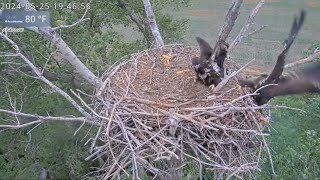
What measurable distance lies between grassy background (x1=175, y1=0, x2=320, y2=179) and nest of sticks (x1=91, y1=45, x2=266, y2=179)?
1.04 meters

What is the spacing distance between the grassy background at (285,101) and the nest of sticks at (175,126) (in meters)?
1.04

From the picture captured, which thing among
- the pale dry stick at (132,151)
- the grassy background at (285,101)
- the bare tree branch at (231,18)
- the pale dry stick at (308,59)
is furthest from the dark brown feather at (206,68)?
the pale dry stick at (132,151)

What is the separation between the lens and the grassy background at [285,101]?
775cm

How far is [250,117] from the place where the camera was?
4.88 m

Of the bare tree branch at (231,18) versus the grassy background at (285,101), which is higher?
the bare tree branch at (231,18)

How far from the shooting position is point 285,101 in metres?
10.9

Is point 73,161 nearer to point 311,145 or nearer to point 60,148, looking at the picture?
point 60,148

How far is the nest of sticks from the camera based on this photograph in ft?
14.9

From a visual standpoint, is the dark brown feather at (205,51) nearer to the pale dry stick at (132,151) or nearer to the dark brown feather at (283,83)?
the dark brown feather at (283,83)

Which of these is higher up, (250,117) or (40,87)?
(250,117)

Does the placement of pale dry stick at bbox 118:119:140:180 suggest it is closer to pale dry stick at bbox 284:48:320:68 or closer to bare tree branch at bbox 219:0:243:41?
bare tree branch at bbox 219:0:243:41

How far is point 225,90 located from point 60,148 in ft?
20.5

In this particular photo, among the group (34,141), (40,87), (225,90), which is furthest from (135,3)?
(225,90)

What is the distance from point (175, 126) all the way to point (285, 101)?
6.76m
